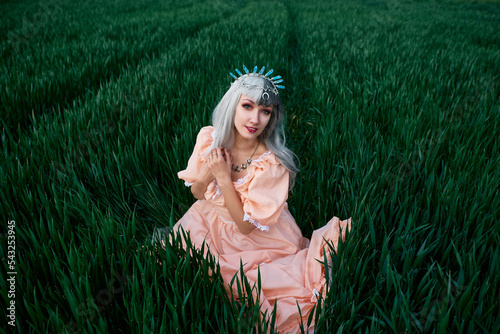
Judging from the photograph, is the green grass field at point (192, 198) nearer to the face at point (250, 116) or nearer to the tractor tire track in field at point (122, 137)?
the tractor tire track in field at point (122, 137)

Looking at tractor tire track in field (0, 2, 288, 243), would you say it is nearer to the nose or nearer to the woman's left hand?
the woman's left hand

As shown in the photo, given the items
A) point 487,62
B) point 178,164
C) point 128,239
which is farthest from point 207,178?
point 487,62

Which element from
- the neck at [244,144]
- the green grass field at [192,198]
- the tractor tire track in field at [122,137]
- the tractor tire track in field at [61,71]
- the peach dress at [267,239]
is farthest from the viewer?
the tractor tire track in field at [61,71]

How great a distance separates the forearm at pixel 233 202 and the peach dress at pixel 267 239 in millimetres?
31

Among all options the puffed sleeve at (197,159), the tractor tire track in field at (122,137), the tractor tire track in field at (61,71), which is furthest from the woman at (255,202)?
the tractor tire track in field at (61,71)

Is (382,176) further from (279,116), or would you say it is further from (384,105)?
(384,105)

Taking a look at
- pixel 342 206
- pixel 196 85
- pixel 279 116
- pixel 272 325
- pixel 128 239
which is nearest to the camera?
pixel 272 325

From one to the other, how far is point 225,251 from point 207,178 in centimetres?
32

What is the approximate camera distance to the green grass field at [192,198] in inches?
34.9

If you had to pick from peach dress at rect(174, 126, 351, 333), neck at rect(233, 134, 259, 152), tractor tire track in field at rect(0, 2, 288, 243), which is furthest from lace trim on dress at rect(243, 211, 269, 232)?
tractor tire track in field at rect(0, 2, 288, 243)

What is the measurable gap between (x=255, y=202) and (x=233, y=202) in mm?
90

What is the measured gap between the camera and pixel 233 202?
1172 millimetres

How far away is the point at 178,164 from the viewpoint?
68.2 inches

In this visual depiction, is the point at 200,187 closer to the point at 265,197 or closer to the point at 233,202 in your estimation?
the point at 233,202
